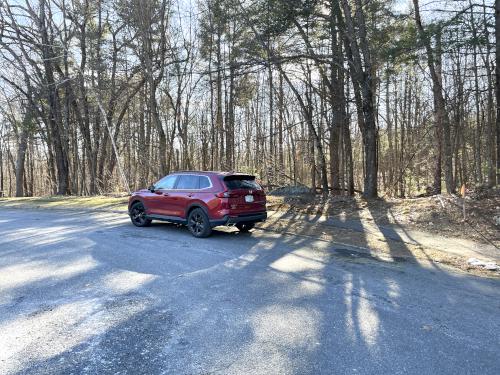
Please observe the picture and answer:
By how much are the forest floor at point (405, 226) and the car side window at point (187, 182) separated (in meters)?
2.69

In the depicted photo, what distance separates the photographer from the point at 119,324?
477 cm

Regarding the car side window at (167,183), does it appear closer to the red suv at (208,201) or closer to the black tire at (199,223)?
the red suv at (208,201)

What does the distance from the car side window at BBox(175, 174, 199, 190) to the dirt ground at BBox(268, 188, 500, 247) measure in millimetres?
5129

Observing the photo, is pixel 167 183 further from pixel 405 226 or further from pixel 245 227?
pixel 405 226

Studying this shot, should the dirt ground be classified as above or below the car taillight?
below

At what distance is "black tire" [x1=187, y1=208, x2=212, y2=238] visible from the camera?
10672mm

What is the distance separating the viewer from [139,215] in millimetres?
12977

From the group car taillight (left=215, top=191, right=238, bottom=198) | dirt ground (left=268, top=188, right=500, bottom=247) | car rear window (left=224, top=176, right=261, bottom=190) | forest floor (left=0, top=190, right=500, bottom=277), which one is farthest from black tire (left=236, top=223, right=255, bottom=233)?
dirt ground (left=268, top=188, right=500, bottom=247)

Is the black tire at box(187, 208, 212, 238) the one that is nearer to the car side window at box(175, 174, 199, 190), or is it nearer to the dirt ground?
the car side window at box(175, 174, 199, 190)

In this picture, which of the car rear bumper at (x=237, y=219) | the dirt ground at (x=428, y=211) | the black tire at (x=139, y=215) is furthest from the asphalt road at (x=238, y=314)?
the black tire at (x=139, y=215)

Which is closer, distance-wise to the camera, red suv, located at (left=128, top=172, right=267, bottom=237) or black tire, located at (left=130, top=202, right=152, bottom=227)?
red suv, located at (left=128, top=172, right=267, bottom=237)

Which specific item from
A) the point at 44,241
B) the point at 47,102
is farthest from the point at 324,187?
the point at 47,102

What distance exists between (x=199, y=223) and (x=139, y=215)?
2.94 metres

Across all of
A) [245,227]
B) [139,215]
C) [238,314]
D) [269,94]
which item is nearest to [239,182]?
[245,227]
